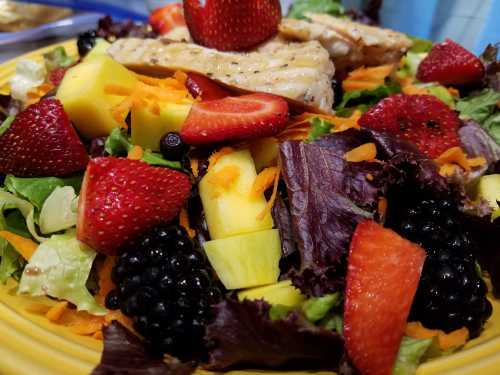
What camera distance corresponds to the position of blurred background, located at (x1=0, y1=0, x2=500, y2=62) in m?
4.24

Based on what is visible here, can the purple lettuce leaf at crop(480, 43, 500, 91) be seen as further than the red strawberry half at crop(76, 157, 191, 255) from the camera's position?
Yes

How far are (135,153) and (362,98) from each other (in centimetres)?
118

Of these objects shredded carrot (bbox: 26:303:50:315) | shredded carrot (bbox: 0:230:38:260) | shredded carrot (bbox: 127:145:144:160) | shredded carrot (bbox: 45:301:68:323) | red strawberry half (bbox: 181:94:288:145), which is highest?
red strawberry half (bbox: 181:94:288:145)

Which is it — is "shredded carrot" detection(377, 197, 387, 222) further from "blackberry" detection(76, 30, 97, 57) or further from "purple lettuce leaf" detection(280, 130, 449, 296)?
"blackberry" detection(76, 30, 97, 57)

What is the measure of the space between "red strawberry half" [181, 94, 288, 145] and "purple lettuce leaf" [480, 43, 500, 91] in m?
1.47

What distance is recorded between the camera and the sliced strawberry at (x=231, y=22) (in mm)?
2436

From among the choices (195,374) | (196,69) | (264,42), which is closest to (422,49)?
(264,42)

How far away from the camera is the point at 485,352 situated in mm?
1420

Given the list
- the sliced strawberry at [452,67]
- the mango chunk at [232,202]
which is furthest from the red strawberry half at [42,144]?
the sliced strawberry at [452,67]

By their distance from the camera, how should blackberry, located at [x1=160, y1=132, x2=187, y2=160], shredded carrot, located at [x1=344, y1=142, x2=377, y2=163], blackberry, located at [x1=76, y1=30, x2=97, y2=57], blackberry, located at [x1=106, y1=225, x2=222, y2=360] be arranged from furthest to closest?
blackberry, located at [x1=76, y1=30, x2=97, y2=57], blackberry, located at [x1=160, y1=132, x2=187, y2=160], shredded carrot, located at [x1=344, y1=142, x2=377, y2=163], blackberry, located at [x1=106, y1=225, x2=222, y2=360]

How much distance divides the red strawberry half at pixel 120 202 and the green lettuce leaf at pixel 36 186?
1.17 ft

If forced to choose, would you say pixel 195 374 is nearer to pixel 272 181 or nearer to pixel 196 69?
pixel 272 181

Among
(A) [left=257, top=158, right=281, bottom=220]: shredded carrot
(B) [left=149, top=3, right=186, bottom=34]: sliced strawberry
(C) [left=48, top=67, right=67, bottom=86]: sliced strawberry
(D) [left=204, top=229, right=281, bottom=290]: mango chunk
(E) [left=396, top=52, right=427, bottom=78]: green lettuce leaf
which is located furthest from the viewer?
(B) [left=149, top=3, right=186, bottom=34]: sliced strawberry

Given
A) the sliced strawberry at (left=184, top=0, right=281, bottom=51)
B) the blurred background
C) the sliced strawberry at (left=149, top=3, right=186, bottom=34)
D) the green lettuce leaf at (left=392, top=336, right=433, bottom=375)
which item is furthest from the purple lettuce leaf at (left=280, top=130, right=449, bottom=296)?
the blurred background
